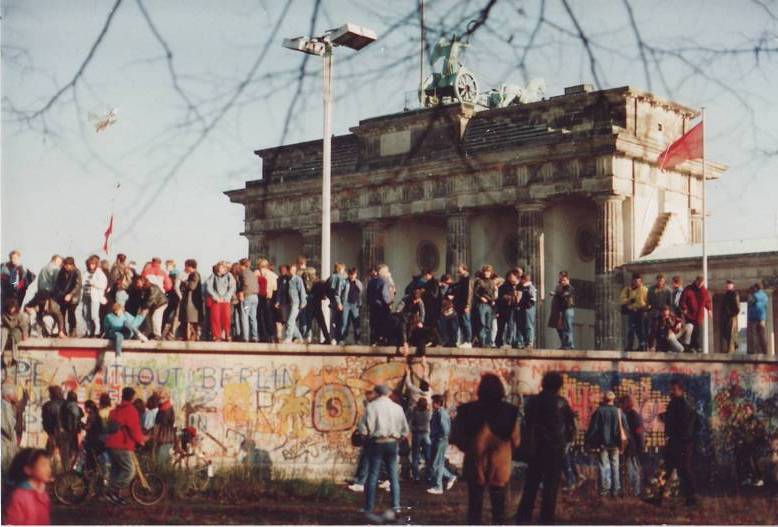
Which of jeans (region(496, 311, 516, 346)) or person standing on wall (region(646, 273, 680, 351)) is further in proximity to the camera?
person standing on wall (region(646, 273, 680, 351))

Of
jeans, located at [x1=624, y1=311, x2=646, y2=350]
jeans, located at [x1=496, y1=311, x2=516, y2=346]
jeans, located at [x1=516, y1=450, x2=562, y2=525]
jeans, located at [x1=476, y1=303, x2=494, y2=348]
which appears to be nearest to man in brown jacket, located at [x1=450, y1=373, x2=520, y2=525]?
jeans, located at [x1=516, y1=450, x2=562, y2=525]

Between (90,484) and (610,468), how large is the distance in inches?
363

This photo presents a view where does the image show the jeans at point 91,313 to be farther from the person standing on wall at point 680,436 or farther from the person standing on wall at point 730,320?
the person standing on wall at point 730,320

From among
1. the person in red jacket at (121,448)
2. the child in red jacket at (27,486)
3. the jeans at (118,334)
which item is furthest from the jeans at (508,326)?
the child in red jacket at (27,486)

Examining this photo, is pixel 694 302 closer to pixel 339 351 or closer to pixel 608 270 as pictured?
pixel 339 351

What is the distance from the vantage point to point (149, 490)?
20.5 meters

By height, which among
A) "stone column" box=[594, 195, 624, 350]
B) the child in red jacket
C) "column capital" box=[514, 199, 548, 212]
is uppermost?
"column capital" box=[514, 199, 548, 212]

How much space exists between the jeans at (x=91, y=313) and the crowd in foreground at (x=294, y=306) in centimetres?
2

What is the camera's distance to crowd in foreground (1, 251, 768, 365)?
2228 cm

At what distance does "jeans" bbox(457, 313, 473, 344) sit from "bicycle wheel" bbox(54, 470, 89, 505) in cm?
849

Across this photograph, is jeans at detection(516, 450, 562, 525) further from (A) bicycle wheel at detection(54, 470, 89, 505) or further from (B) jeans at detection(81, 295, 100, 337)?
(B) jeans at detection(81, 295, 100, 337)

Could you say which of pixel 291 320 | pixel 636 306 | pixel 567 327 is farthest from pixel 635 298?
pixel 291 320

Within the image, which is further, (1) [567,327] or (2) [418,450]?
(1) [567,327]

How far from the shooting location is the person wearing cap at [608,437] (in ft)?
79.2
